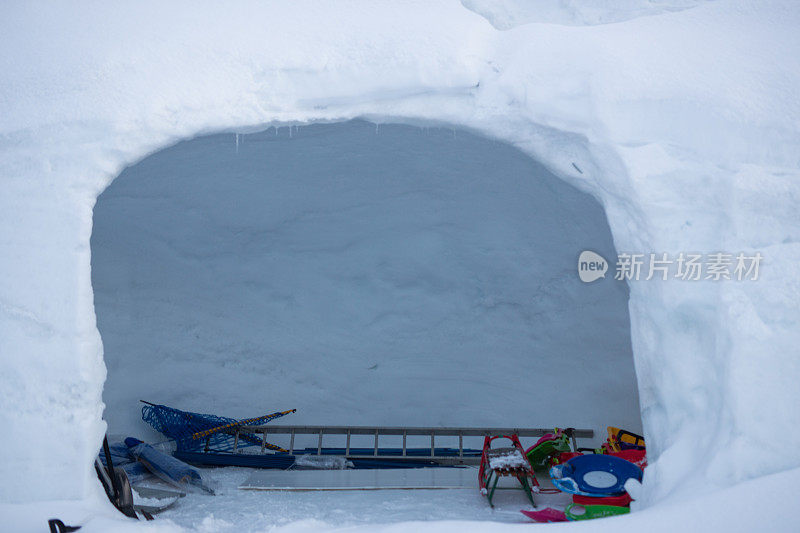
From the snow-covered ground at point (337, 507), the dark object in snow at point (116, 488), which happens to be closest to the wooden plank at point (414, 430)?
the snow-covered ground at point (337, 507)

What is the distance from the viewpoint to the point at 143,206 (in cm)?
726

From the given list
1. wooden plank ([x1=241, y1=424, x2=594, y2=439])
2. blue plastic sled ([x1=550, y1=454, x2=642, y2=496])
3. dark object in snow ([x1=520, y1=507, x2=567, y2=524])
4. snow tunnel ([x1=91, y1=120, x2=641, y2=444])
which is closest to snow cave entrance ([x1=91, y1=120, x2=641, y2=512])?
snow tunnel ([x1=91, y1=120, x2=641, y2=444])

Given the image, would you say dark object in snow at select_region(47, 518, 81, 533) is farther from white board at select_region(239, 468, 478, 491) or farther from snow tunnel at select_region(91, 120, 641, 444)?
snow tunnel at select_region(91, 120, 641, 444)

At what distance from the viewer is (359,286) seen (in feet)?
24.9

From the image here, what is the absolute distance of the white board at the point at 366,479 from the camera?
14.9 feet

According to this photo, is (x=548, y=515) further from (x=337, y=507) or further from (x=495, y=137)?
(x=495, y=137)

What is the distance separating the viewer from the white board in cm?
455

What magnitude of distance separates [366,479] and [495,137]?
2.68 m

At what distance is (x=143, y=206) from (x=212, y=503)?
4182mm

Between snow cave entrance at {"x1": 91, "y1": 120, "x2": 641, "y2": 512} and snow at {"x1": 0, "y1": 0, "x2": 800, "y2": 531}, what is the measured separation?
308 centimetres

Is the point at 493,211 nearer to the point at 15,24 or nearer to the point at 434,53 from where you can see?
the point at 434,53

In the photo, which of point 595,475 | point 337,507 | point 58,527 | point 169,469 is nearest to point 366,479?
point 337,507

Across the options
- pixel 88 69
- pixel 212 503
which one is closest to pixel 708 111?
pixel 88 69

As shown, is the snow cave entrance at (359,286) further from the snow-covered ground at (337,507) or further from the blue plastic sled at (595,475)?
Answer: the blue plastic sled at (595,475)
